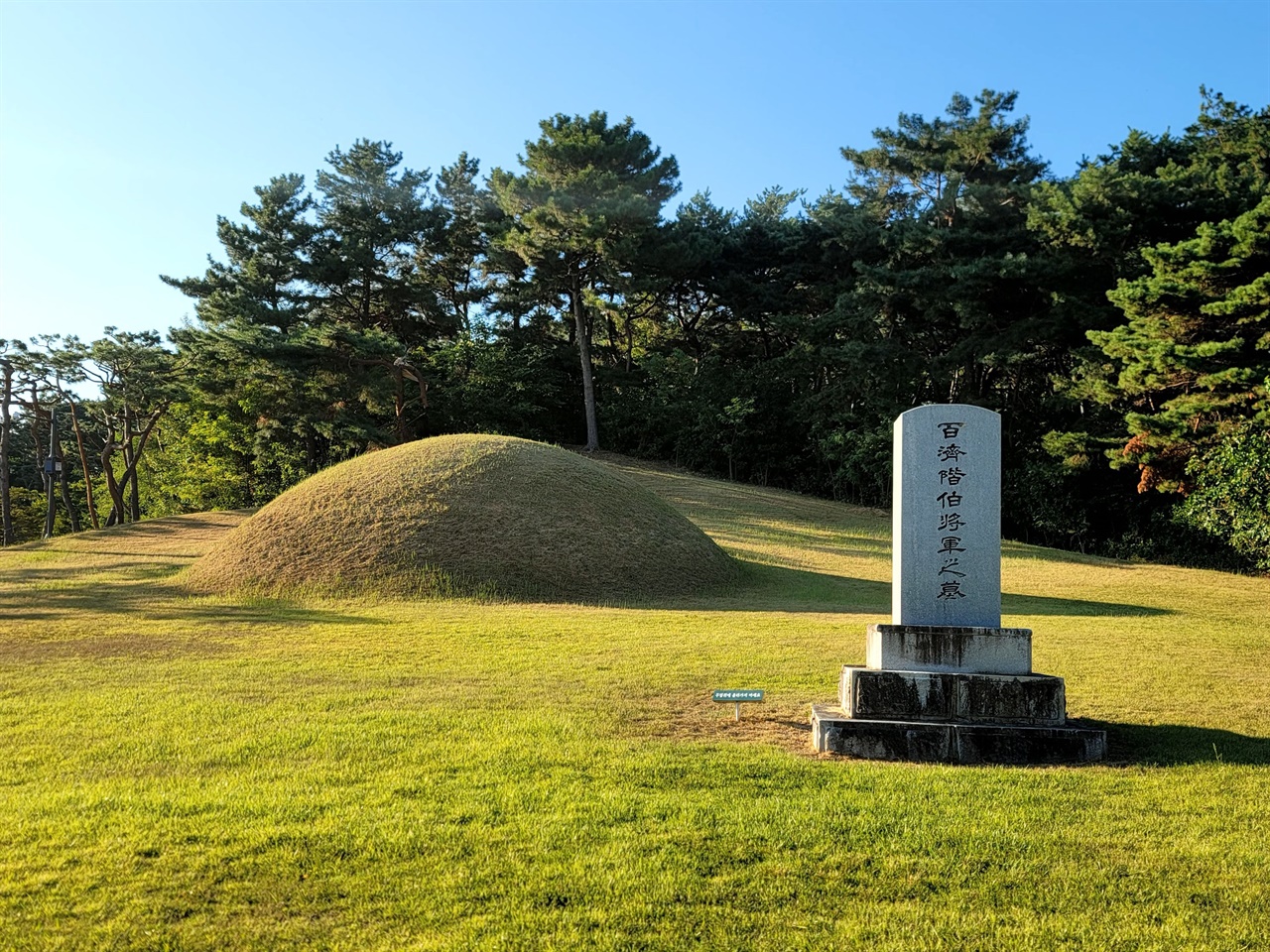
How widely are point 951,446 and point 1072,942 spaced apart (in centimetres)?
374

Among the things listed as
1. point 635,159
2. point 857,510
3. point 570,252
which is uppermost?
point 635,159

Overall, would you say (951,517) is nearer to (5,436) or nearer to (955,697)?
(955,697)

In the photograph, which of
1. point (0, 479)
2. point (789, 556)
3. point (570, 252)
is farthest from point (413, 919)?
point (0, 479)

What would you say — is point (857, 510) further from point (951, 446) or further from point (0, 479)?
point (0, 479)

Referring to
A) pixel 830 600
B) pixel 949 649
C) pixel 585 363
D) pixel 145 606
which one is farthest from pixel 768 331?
pixel 949 649

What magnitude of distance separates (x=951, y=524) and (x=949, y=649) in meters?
0.89

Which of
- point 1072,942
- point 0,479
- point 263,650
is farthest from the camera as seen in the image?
point 0,479

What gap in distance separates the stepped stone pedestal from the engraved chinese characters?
0.27 meters

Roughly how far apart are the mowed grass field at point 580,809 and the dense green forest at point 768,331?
1131 centimetres

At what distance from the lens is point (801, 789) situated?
14.4 ft

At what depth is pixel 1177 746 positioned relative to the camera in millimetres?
5344

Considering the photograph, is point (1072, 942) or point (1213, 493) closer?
point (1072, 942)

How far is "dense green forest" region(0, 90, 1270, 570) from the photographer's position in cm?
1823

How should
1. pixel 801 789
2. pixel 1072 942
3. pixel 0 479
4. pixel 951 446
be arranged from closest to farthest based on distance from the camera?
pixel 1072 942 → pixel 801 789 → pixel 951 446 → pixel 0 479
